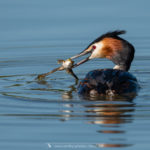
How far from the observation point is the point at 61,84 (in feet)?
39.5

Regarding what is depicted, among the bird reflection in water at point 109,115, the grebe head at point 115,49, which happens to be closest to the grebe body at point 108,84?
the bird reflection in water at point 109,115

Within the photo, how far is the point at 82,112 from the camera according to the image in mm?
9484

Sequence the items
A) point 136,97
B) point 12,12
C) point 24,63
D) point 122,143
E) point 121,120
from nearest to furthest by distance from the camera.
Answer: point 122,143, point 121,120, point 136,97, point 24,63, point 12,12

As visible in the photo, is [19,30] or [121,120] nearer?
[121,120]

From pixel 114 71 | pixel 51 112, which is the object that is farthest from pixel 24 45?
pixel 51 112

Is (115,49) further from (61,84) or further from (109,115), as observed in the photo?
(109,115)

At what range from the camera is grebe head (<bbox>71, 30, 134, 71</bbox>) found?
39.2 feet

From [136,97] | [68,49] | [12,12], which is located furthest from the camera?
[12,12]

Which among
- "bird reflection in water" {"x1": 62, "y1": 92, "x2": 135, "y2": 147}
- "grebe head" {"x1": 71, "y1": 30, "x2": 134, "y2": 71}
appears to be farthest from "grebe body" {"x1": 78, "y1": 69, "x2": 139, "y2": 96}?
"grebe head" {"x1": 71, "y1": 30, "x2": 134, "y2": 71}

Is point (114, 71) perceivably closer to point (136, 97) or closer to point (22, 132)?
point (136, 97)

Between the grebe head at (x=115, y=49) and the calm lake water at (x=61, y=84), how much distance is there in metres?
0.50

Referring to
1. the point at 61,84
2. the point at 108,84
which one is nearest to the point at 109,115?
the point at 108,84

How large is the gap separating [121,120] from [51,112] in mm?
1120

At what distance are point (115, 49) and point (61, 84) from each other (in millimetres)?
1246
